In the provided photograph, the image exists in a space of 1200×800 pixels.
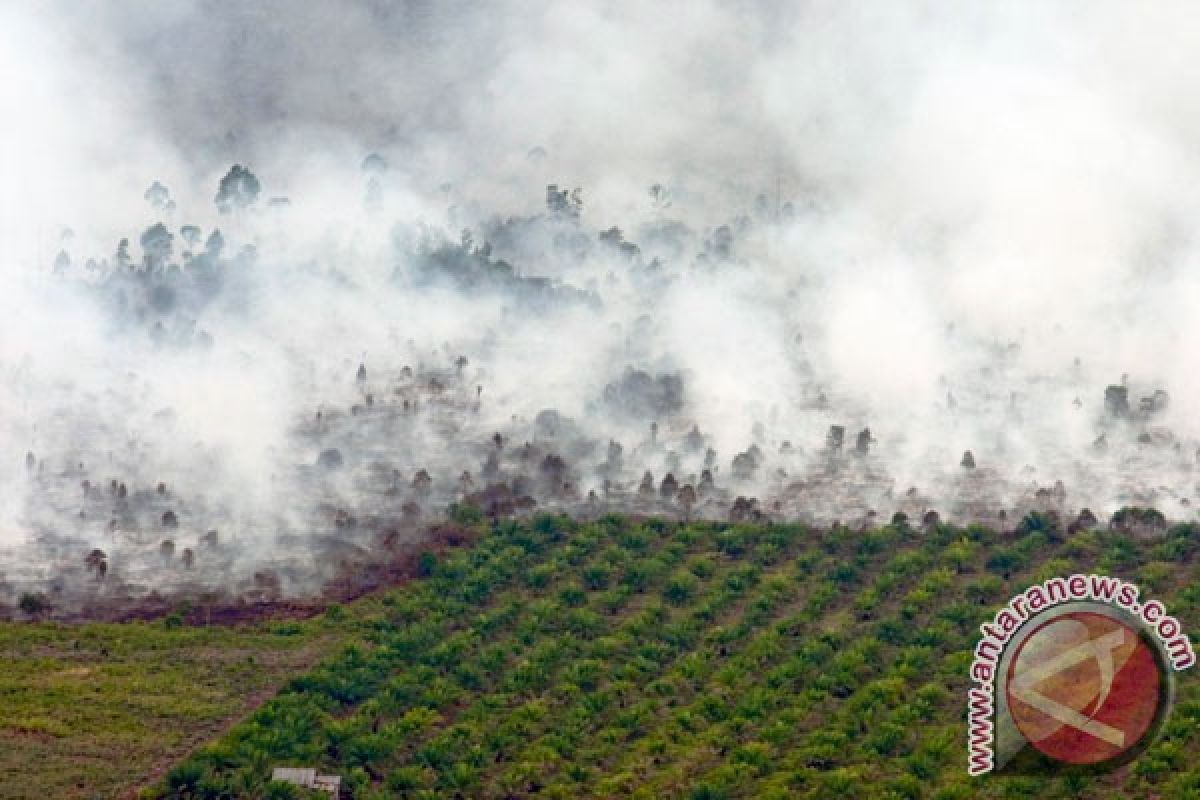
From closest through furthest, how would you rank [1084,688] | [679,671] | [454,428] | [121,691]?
[1084,688] → [121,691] → [679,671] → [454,428]

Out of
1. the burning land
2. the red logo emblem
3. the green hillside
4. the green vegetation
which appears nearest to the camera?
the red logo emblem

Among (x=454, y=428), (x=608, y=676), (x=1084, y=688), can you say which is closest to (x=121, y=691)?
(x=608, y=676)

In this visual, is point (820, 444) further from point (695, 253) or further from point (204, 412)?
point (695, 253)

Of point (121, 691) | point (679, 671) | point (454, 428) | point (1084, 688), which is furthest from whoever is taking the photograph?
point (454, 428)

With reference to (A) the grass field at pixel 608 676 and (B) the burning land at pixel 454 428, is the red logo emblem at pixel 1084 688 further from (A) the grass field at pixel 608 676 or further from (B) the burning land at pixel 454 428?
(B) the burning land at pixel 454 428

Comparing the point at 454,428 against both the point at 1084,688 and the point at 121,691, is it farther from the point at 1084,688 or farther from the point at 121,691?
the point at 1084,688

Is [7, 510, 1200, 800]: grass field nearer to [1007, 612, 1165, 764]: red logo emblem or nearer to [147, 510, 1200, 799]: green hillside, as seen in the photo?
[147, 510, 1200, 799]: green hillside

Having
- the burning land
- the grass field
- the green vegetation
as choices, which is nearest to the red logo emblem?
the grass field
